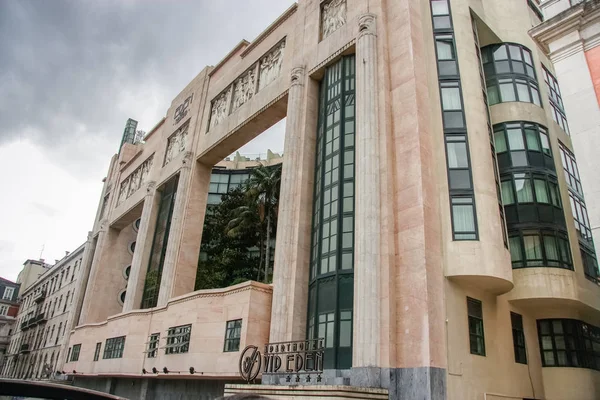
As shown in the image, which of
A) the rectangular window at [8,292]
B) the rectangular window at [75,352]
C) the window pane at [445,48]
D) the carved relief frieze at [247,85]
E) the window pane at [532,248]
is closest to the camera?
the window pane at [532,248]

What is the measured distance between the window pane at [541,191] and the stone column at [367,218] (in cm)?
794

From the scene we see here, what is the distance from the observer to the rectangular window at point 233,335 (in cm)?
2025

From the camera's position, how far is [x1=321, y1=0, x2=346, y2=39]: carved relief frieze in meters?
24.1

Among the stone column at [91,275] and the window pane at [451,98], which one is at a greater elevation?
the window pane at [451,98]

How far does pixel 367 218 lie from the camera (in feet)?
58.0

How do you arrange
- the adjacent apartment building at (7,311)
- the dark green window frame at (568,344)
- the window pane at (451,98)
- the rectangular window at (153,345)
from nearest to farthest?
1. the dark green window frame at (568,344)
2. the window pane at (451,98)
3. the rectangular window at (153,345)
4. the adjacent apartment building at (7,311)

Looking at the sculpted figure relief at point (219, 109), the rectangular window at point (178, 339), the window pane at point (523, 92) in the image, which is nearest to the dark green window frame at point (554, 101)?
the window pane at point (523, 92)

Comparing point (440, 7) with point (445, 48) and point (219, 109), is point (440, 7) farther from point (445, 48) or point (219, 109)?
point (219, 109)

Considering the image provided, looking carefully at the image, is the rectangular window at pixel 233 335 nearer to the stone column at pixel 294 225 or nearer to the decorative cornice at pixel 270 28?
the stone column at pixel 294 225

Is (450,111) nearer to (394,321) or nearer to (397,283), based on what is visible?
(397,283)

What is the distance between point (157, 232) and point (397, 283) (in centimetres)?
2306

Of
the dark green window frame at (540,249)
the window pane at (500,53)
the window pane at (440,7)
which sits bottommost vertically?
the dark green window frame at (540,249)

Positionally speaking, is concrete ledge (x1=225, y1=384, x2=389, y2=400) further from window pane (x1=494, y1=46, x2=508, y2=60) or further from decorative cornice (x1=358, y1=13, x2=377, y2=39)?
window pane (x1=494, y1=46, x2=508, y2=60)

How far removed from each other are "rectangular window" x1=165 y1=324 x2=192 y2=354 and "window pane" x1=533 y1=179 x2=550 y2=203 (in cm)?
1718
